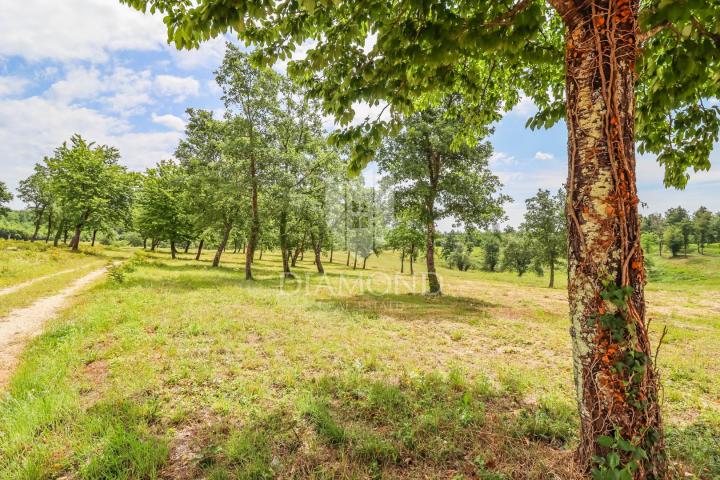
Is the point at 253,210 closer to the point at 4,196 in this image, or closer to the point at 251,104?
the point at 251,104

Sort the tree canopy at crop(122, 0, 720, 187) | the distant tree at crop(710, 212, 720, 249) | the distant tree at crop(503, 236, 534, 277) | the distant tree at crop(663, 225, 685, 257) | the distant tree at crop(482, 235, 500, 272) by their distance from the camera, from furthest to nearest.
Answer: the distant tree at crop(710, 212, 720, 249)
the distant tree at crop(663, 225, 685, 257)
the distant tree at crop(482, 235, 500, 272)
the distant tree at crop(503, 236, 534, 277)
the tree canopy at crop(122, 0, 720, 187)

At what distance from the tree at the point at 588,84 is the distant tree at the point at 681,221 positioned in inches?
5242

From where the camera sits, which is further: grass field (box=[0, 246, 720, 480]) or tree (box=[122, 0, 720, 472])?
grass field (box=[0, 246, 720, 480])

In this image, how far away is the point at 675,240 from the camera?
96375mm

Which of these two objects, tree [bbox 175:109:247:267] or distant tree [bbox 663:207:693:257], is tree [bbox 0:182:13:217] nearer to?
tree [bbox 175:109:247:267]

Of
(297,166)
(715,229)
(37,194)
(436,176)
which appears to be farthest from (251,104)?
(715,229)

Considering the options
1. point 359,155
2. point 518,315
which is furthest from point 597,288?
point 518,315

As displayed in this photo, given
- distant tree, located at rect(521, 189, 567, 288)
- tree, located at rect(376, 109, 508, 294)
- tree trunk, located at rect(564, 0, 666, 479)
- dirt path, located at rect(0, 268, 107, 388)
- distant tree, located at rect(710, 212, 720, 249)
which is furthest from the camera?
distant tree, located at rect(710, 212, 720, 249)

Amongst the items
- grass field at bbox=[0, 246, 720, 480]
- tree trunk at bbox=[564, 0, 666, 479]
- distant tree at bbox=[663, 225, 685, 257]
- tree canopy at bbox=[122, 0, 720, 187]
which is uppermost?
distant tree at bbox=[663, 225, 685, 257]

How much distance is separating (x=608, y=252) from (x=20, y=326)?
1563 cm

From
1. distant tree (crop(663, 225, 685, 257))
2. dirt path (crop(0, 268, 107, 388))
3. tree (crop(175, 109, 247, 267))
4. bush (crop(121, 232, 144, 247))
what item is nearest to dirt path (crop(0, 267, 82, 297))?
dirt path (crop(0, 268, 107, 388))

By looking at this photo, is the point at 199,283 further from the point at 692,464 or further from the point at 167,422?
the point at 692,464

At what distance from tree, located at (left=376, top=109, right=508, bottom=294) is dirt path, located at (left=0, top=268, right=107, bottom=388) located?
18018 mm

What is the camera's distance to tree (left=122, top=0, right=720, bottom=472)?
2736 mm
